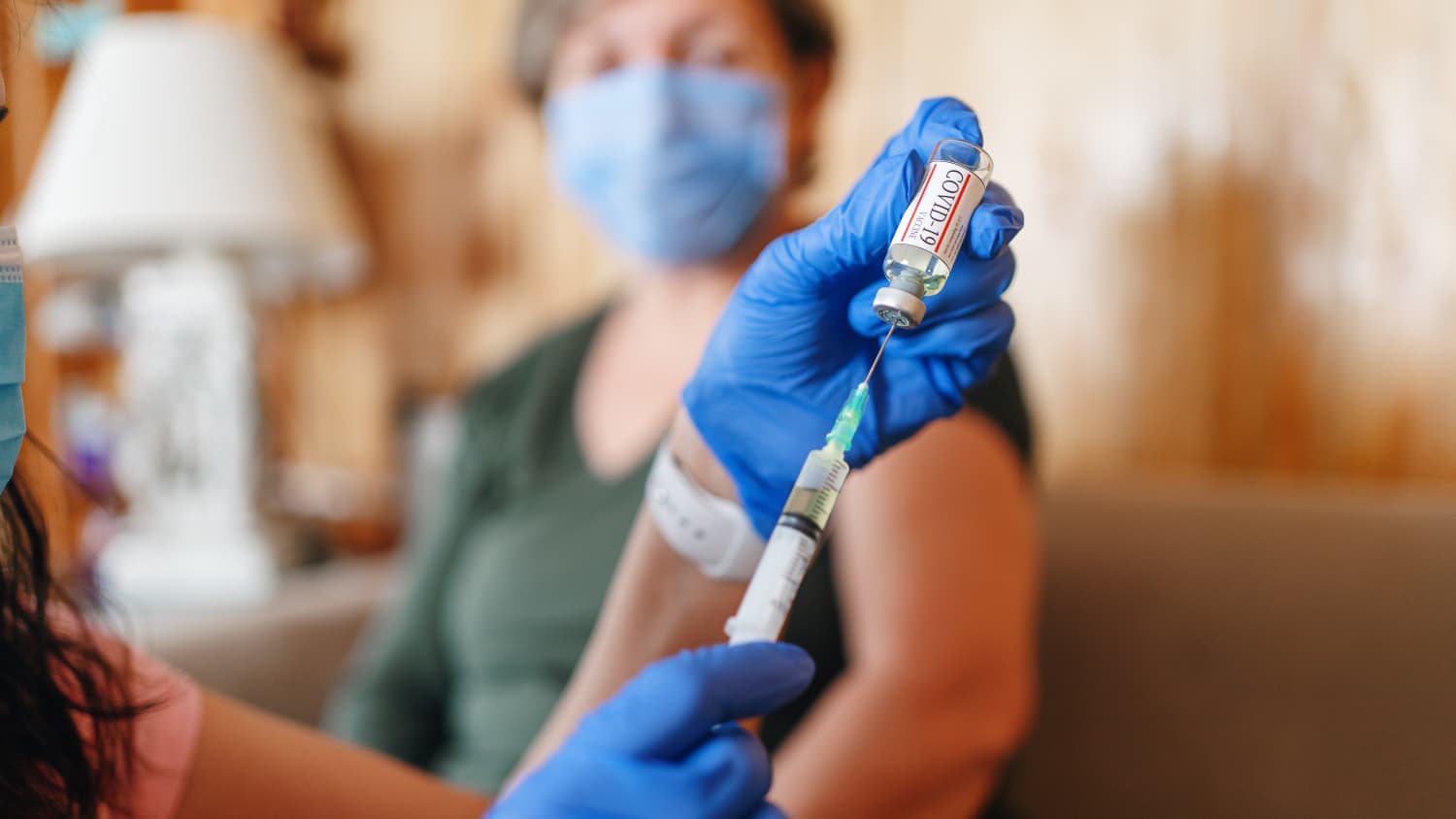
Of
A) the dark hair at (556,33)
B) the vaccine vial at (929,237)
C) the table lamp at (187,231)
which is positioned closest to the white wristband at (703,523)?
the vaccine vial at (929,237)

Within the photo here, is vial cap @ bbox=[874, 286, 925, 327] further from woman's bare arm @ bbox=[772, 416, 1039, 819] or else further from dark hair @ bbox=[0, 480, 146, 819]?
dark hair @ bbox=[0, 480, 146, 819]

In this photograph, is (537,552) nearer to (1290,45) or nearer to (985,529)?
(985,529)

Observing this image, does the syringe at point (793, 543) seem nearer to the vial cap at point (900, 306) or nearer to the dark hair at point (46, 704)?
the vial cap at point (900, 306)

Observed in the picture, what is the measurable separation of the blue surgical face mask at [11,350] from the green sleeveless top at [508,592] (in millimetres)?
514

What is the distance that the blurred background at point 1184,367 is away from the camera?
924 millimetres

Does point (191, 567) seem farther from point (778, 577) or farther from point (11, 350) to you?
point (778, 577)

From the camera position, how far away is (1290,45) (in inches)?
46.1

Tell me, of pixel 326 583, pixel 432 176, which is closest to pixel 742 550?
pixel 326 583

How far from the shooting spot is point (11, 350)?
1.63 feet

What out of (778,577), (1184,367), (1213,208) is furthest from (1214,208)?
(778,577)

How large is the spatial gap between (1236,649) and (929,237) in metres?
0.73

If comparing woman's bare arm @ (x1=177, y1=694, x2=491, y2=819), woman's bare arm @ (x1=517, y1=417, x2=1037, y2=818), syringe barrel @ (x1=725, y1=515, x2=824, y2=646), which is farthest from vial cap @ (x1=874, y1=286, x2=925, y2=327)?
woman's bare arm @ (x1=177, y1=694, x2=491, y2=819)

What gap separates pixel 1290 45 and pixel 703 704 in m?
1.11

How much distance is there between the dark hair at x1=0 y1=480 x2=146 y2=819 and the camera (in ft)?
1.88
